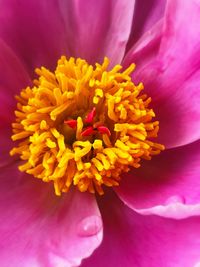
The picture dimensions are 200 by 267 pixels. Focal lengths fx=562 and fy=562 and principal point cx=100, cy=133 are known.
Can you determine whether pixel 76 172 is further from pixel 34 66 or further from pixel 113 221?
pixel 34 66

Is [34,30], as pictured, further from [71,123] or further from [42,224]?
[42,224]

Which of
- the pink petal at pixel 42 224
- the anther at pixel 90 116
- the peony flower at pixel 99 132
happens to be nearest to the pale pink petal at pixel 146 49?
the peony flower at pixel 99 132

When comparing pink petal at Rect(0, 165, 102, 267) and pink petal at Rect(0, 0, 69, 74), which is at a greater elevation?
pink petal at Rect(0, 0, 69, 74)

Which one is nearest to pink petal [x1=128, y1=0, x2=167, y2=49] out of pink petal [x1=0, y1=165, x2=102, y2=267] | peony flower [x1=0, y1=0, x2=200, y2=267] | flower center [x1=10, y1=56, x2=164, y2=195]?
peony flower [x1=0, y1=0, x2=200, y2=267]

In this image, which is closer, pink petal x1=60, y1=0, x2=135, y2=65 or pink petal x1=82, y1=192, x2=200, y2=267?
pink petal x1=82, y1=192, x2=200, y2=267

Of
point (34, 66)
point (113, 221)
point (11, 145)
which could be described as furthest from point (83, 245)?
point (34, 66)

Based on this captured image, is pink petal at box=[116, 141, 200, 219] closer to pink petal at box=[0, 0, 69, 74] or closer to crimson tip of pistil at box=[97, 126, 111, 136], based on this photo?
crimson tip of pistil at box=[97, 126, 111, 136]
